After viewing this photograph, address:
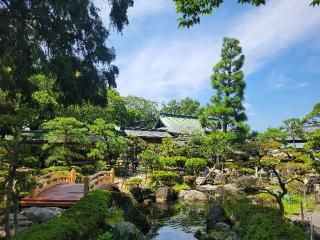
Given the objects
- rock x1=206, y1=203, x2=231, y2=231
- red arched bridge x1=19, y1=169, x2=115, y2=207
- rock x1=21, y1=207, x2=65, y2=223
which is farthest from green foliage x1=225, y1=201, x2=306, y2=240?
rock x1=21, y1=207, x2=65, y2=223

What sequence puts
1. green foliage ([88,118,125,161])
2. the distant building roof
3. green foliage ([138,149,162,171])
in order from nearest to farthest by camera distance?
green foliage ([88,118,125,161]) < green foliage ([138,149,162,171]) < the distant building roof

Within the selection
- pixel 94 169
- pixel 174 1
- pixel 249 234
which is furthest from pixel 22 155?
pixel 94 169

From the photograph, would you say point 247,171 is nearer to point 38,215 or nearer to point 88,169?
point 88,169

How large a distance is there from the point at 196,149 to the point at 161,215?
1330 centimetres

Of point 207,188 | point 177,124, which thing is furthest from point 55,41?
point 177,124

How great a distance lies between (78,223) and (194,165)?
21162mm

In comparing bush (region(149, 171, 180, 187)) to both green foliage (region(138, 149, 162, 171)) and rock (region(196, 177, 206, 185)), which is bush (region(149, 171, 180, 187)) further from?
rock (region(196, 177, 206, 185))

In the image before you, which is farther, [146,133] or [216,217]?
[146,133]

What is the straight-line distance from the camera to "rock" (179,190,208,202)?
25.4 m

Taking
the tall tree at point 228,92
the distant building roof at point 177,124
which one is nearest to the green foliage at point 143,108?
the distant building roof at point 177,124

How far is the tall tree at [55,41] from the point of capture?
1178 centimetres

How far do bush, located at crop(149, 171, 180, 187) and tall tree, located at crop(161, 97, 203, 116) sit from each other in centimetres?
5542

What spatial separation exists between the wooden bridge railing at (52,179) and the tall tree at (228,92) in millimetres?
15432

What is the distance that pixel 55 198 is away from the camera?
16.3 m
